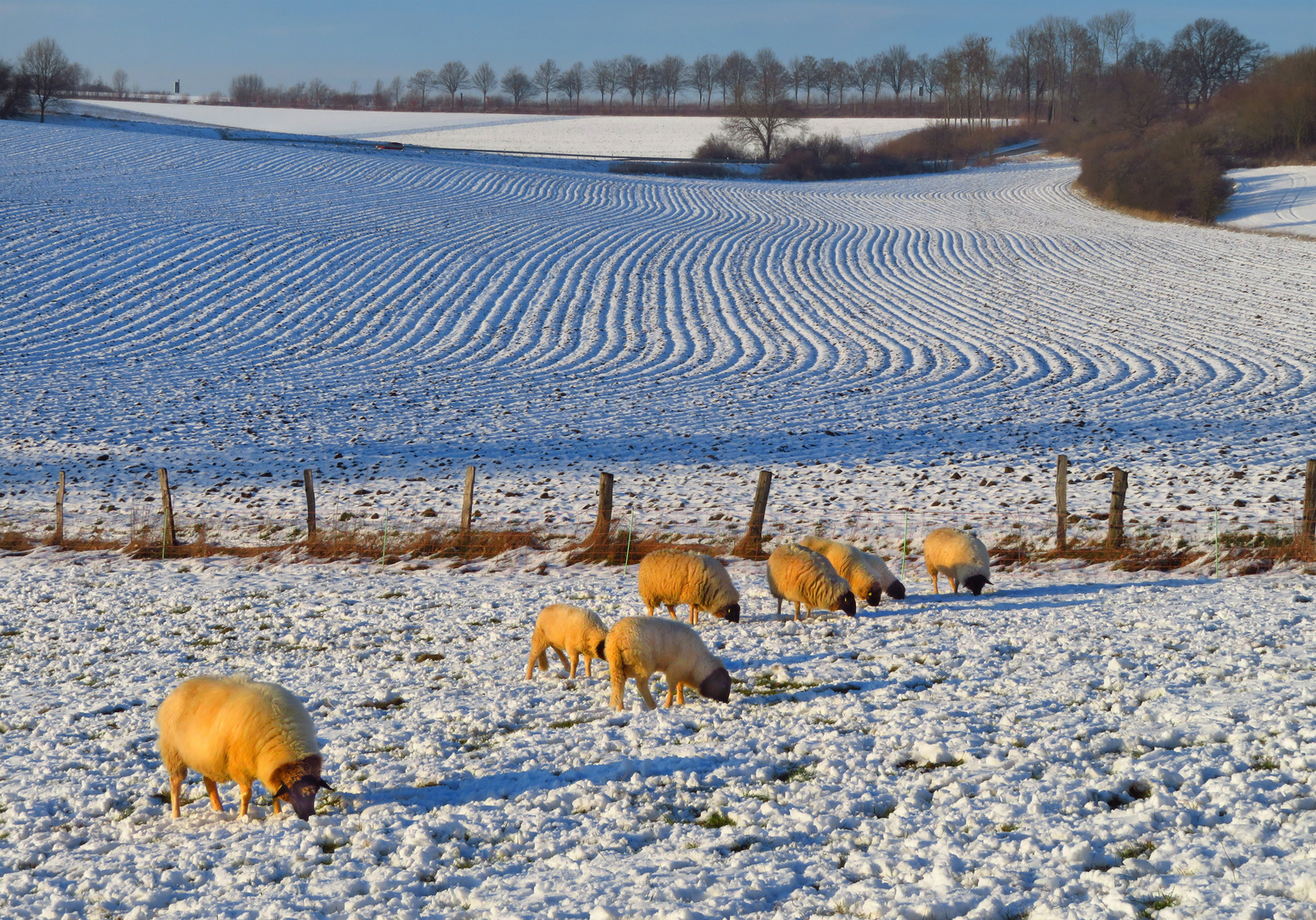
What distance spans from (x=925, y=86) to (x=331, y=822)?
176 m

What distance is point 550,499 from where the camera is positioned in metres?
20.3

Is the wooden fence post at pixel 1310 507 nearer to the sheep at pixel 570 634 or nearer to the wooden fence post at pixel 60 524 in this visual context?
the sheep at pixel 570 634

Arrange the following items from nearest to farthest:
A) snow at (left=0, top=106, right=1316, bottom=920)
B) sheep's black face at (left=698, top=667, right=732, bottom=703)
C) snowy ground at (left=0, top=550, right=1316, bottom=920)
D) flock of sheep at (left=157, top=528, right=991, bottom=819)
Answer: snowy ground at (left=0, top=550, right=1316, bottom=920), snow at (left=0, top=106, right=1316, bottom=920), flock of sheep at (left=157, top=528, right=991, bottom=819), sheep's black face at (left=698, top=667, right=732, bottom=703)

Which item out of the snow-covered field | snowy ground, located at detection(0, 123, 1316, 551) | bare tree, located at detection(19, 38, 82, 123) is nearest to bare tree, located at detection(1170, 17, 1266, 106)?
the snow-covered field

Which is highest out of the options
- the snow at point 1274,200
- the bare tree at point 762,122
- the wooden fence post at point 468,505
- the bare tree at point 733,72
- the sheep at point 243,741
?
the bare tree at point 733,72

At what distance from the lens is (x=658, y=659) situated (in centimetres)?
920

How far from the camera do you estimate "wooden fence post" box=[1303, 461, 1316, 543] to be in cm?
1419

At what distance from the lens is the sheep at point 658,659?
30.0ft

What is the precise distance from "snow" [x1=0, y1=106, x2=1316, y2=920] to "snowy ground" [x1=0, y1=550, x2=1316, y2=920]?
0.12ft

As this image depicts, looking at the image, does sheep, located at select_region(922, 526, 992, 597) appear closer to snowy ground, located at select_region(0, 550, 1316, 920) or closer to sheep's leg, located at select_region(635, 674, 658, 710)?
snowy ground, located at select_region(0, 550, 1316, 920)

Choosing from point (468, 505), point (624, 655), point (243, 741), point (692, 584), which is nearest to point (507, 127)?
point (468, 505)

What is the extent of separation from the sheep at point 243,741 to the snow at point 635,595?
34cm

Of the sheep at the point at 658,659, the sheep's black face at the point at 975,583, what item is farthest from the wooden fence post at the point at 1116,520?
the sheep at the point at 658,659

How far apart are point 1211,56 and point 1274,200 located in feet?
250
